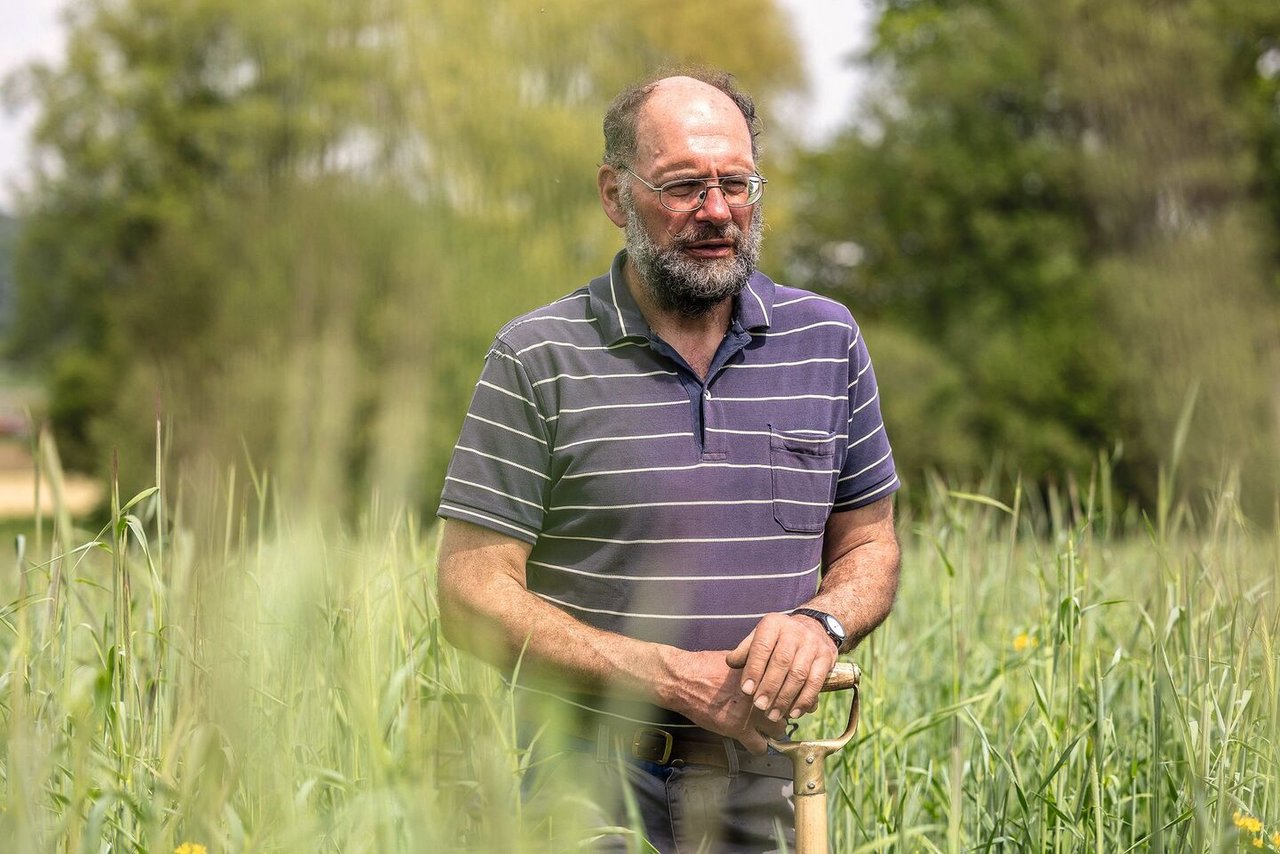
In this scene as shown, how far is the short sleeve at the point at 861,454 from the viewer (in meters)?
2.30

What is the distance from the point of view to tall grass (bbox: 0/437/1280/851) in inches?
49.7

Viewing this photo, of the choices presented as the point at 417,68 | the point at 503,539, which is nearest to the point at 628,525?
the point at 503,539

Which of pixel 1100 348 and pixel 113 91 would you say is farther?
pixel 113 91

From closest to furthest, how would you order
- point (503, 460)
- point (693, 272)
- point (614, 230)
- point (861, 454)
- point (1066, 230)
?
point (503, 460) < point (693, 272) < point (861, 454) < point (614, 230) < point (1066, 230)

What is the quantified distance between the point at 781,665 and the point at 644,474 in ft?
1.26

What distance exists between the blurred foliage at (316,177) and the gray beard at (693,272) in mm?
9606

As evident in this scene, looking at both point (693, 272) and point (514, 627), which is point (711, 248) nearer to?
point (693, 272)

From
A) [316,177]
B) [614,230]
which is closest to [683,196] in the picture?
[614,230]

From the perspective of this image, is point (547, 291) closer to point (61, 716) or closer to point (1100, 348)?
point (1100, 348)

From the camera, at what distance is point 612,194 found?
2.39 meters

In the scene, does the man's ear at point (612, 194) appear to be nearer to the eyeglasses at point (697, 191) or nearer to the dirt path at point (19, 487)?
the eyeglasses at point (697, 191)

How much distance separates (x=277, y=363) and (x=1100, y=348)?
57.3 feet

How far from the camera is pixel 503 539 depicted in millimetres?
2033

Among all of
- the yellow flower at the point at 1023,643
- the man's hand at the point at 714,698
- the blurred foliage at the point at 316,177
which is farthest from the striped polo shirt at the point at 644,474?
the blurred foliage at the point at 316,177
